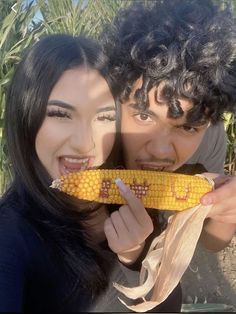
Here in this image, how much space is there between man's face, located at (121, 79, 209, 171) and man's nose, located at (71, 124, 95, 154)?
0.65 ft

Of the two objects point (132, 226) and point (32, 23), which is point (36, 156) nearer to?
point (132, 226)

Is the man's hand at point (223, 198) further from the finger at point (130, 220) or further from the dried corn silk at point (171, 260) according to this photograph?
the finger at point (130, 220)

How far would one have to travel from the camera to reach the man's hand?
1.08m

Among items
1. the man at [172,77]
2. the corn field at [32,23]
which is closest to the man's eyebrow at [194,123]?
the man at [172,77]

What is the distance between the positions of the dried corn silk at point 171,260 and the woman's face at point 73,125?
296mm

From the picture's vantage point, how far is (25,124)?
1102 millimetres

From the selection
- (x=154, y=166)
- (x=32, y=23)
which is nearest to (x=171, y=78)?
(x=154, y=166)

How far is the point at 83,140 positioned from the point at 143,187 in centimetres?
19

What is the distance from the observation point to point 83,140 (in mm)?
1050

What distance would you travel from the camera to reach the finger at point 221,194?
1.07 metres

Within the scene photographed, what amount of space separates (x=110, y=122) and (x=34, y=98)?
0.22 metres

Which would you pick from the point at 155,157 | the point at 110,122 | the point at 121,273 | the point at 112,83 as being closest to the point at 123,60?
the point at 112,83

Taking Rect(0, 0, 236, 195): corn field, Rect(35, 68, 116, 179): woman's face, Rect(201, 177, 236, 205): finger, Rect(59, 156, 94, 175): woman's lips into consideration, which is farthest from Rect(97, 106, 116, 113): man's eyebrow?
Rect(0, 0, 236, 195): corn field

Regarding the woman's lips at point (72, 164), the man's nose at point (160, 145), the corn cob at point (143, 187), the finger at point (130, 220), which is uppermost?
the man's nose at point (160, 145)
